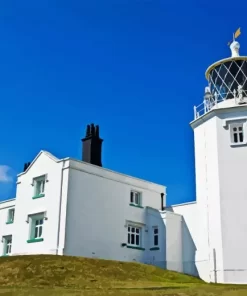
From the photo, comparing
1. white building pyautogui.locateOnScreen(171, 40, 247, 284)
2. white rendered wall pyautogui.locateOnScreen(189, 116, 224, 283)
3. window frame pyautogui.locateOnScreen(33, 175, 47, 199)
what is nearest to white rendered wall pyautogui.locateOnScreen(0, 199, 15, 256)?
window frame pyautogui.locateOnScreen(33, 175, 47, 199)

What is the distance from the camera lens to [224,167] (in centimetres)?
2341

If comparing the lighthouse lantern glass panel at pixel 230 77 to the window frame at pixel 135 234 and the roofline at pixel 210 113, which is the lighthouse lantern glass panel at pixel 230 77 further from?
the window frame at pixel 135 234

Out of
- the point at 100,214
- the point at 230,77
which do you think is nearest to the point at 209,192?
the point at 100,214

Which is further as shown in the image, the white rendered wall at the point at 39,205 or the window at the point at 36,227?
the window at the point at 36,227

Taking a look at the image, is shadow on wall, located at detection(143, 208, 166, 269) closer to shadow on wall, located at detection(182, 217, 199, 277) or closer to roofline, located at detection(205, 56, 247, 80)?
shadow on wall, located at detection(182, 217, 199, 277)

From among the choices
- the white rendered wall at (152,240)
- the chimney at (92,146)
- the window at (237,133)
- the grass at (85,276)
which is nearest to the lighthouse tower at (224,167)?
the window at (237,133)

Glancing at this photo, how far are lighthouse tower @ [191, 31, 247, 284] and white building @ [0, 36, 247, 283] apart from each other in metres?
0.05

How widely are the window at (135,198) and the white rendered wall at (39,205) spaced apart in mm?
5600

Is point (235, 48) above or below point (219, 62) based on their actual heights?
above

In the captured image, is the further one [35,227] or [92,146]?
[92,146]

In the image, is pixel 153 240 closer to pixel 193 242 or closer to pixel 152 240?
pixel 152 240

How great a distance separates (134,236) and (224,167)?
8027mm

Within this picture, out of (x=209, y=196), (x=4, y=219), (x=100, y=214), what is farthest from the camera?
(x=4, y=219)

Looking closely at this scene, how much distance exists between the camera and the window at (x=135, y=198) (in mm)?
28266
